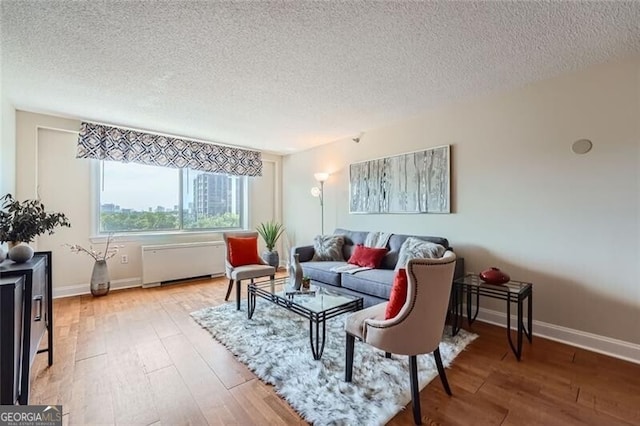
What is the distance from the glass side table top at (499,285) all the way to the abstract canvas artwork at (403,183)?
823 millimetres

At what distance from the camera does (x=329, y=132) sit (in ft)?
13.9

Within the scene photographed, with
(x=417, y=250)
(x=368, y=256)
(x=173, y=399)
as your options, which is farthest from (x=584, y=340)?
(x=173, y=399)

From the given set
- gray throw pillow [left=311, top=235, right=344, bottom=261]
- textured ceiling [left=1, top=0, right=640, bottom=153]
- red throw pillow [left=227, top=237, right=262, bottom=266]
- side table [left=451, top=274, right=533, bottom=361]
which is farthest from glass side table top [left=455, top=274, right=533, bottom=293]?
red throw pillow [left=227, top=237, right=262, bottom=266]

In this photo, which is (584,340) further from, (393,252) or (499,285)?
(393,252)

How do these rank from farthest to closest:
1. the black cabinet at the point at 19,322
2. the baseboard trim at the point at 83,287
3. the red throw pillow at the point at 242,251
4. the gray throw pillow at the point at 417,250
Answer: the baseboard trim at the point at 83,287 < the red throw pillow at the point at 242,251 < the gray throw pillow at the point at 417,250 < the black cabinet at the point at 19,322

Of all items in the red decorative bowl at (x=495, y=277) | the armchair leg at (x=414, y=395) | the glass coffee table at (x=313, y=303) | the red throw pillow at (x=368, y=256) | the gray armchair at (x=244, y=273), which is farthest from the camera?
the red throw pillow at (x=368, y=256)

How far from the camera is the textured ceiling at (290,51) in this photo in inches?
66.4

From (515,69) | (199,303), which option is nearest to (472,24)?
(515,69)

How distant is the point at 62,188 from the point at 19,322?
10.1 ft

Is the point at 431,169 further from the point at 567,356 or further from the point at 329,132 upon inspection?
the point at 567,356

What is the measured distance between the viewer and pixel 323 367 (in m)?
2.04

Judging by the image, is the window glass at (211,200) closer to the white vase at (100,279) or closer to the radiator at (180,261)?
the radiator at (180,261)

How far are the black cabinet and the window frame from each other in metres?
2.25

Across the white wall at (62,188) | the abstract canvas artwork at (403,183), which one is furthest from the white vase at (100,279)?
the abstract canvas artwork at (403,183)
